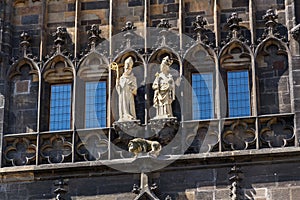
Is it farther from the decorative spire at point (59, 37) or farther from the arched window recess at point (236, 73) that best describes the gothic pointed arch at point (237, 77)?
the decorative spire at point (59, 37)

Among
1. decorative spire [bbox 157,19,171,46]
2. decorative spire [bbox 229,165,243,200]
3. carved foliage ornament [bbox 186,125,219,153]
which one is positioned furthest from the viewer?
decorative spire [bbox 157,19,171,46]

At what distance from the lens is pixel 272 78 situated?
76.7ft

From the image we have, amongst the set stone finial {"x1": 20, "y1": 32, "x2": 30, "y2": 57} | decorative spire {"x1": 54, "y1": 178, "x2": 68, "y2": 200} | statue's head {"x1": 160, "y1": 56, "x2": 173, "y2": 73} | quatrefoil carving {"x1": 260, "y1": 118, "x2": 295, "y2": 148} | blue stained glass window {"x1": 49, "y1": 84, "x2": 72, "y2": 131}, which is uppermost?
stone finial {"x1": 20, "y1": 32, "x2": 30, "y2": 57}

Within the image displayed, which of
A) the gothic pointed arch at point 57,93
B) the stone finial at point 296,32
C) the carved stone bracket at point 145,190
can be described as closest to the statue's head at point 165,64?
the gothic pointed arch at point 57,93

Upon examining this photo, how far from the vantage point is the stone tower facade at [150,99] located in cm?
2270

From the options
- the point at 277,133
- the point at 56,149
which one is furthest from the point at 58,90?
the point at 277,133

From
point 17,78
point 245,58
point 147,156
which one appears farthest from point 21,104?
point 245,58

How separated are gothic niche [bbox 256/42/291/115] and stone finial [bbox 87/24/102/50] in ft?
10.3

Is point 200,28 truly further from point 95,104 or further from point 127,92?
→ point 95,104

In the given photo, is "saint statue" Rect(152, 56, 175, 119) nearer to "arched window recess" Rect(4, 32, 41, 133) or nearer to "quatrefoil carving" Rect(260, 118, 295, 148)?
"quatrefoil carving" Rect(260, 118, 295, 148)

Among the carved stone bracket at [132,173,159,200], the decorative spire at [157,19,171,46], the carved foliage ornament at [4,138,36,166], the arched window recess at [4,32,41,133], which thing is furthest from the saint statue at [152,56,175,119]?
the carved foliage ornament at [4,138,36,166]

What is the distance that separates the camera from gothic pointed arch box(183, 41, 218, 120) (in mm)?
23469

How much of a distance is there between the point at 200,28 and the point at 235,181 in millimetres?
3269

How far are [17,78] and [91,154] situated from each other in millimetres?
2312
